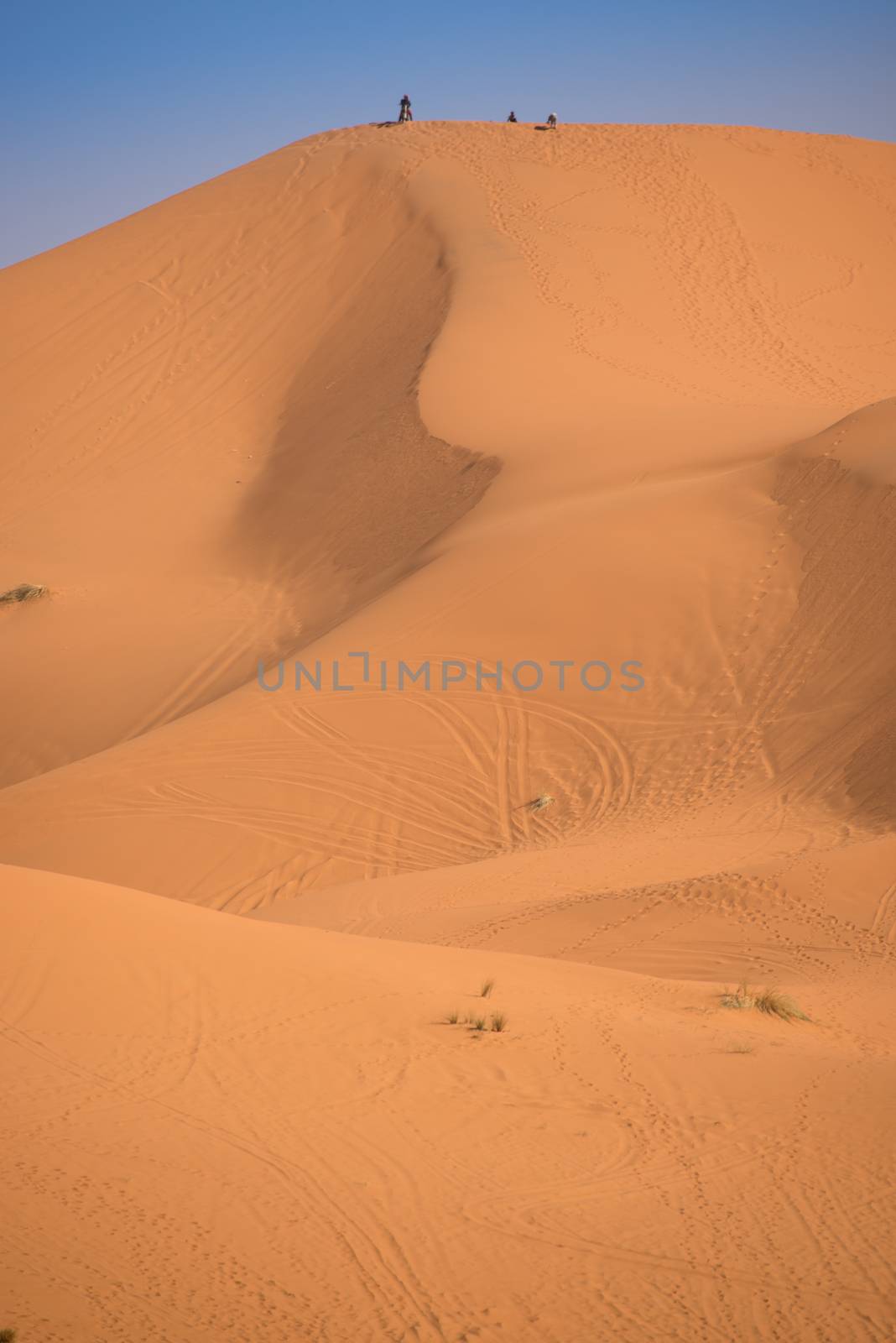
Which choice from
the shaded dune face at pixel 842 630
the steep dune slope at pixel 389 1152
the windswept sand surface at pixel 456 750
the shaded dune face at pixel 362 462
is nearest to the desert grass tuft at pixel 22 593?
the windswept sand surface at pixel 456 750

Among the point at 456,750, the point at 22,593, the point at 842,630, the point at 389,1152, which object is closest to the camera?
Result: the point at 389,1152

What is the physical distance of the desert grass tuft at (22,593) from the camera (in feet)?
65.5

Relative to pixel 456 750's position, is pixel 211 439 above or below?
above

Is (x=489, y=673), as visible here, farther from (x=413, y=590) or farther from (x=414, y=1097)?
(x=414, y=1097)

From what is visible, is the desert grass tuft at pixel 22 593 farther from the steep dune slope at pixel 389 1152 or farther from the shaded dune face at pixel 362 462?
the steep dune slope at pixel 389 1152

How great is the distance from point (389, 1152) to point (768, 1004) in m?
3.20

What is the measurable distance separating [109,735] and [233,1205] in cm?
1259

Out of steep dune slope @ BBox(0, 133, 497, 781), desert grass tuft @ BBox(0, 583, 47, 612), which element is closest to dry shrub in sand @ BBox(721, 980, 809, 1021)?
steep dune slope @ BBox(0, 133, 497, 781)

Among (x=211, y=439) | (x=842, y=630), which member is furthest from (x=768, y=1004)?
(x=211, y=439)

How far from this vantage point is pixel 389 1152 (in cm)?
460

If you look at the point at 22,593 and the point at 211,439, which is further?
the point at 211,439

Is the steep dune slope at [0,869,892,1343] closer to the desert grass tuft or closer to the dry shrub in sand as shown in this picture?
the dry shrub in sand

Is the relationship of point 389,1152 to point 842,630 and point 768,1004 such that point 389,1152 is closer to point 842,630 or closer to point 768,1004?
point 768,1004

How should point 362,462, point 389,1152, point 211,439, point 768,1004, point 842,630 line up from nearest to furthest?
point 389,1152
point 768,1004
point 842,630
point 362,462
point 211,439
